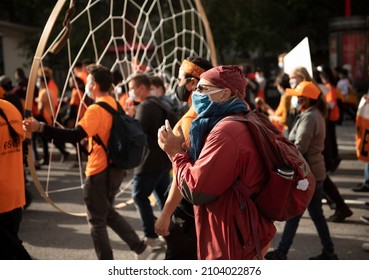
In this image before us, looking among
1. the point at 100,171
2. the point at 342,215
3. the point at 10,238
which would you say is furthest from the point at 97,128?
the point at 342,215

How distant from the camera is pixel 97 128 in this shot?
450cm

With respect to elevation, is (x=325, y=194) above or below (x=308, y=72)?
below

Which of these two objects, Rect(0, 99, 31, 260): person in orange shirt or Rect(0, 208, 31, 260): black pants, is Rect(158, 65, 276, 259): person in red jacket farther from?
Rect(0, 208, 31, 260): black pants

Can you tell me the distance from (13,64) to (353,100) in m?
11.9

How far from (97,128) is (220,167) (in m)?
1.98

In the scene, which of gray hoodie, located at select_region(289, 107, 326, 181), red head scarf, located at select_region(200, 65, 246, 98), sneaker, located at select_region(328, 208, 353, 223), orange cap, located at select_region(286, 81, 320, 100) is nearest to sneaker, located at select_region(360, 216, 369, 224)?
sneaker, located at select_region(328, 208, 353, 223)

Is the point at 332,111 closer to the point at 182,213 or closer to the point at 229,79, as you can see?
the point at 182,213

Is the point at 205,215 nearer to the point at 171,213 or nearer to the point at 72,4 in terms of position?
the point at 171,213

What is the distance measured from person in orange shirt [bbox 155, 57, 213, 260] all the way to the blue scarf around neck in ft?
1.41

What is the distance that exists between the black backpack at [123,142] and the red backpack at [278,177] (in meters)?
1.85

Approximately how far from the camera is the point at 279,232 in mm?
6293

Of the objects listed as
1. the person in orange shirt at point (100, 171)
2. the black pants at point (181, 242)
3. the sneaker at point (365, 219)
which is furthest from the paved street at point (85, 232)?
the black pants at point (181, 242)

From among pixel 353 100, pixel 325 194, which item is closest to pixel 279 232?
pixel 325 194

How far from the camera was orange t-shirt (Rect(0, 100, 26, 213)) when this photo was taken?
396 centimetres
